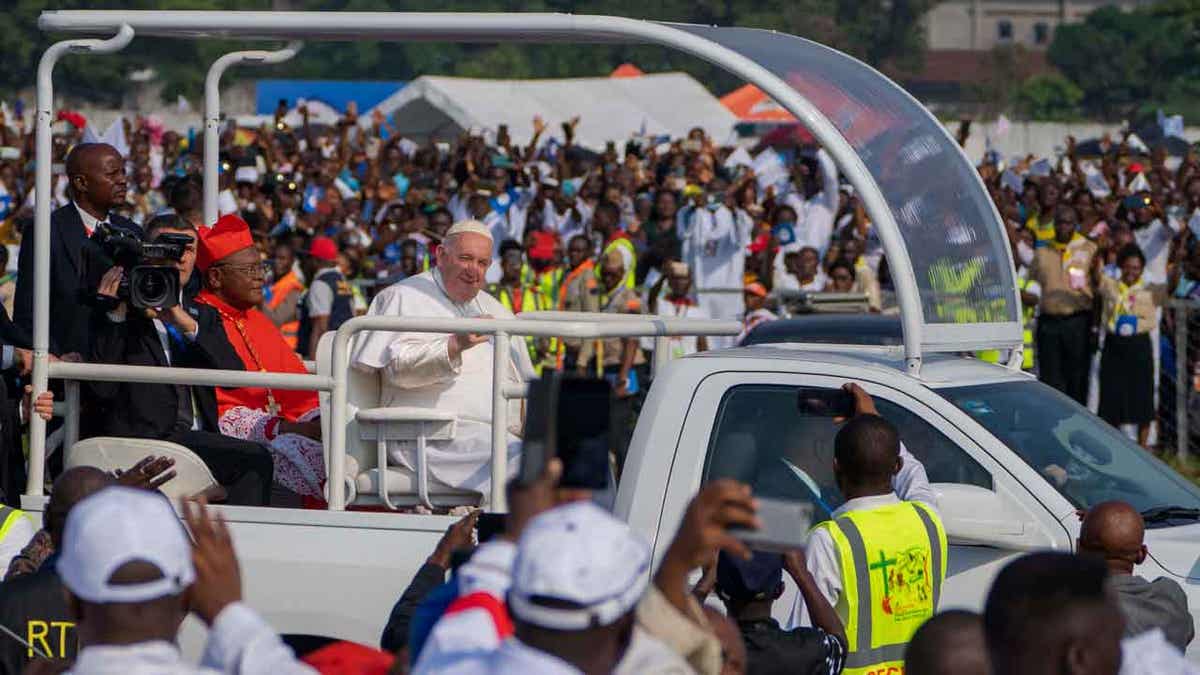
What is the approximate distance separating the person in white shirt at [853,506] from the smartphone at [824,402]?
52 mm

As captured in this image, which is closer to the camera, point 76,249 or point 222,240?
point 76,249

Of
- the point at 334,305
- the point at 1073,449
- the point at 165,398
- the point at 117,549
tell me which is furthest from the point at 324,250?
the point at 117,549

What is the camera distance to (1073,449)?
21.7ft

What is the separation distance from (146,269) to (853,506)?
255 centimetres

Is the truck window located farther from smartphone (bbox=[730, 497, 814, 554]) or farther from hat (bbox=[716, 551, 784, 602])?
smartphone (bbox=[730, 497, 814, 554])

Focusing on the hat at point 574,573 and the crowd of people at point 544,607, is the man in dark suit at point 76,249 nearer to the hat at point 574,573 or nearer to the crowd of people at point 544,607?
the crowd of people at point 544,607

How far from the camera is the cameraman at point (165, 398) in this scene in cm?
677

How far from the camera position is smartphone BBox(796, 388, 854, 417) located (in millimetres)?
6316

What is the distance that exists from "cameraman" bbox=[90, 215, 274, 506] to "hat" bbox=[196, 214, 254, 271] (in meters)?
0.29

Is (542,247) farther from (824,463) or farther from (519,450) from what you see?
(824,463)

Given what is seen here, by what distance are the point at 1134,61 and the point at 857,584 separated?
84701 millimetres

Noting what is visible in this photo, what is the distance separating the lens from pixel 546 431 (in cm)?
382

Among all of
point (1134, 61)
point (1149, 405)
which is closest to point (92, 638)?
point (1149, 405)

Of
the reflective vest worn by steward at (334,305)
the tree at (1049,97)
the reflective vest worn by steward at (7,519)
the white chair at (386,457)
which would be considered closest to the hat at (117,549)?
the reflective vest worn by steward at (7,519)
